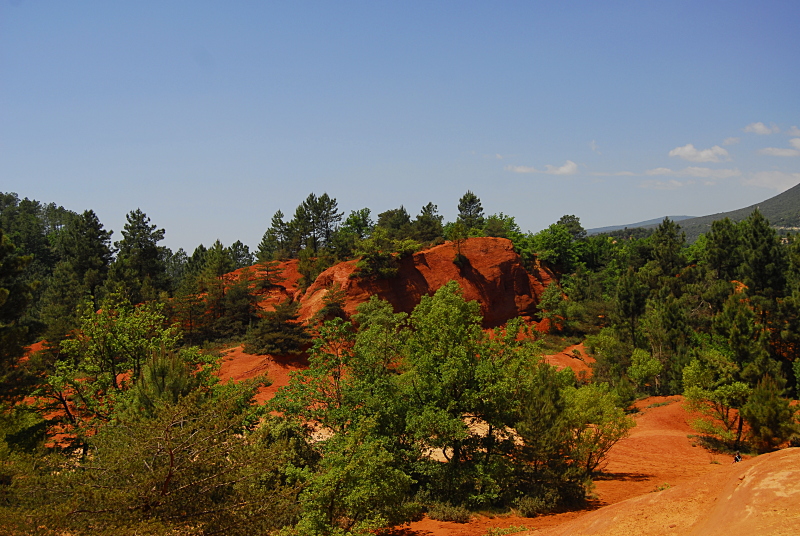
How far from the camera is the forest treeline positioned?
32.7ft

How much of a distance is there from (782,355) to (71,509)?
129 feet

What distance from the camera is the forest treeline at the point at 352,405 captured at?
393 inches

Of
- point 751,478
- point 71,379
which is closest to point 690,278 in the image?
point 751,478

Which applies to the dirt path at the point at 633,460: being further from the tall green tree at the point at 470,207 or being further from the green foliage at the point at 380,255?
the tall green tree at the point at 470,207

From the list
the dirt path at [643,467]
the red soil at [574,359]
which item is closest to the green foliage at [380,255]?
the red soil at [574,359]

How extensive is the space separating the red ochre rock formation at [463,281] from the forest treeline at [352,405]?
119 inches

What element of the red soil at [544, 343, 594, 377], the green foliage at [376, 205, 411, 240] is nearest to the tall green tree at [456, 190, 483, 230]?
the green foliage at [376, 205, 411, 240]

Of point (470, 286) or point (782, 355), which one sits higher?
point (470, 286)

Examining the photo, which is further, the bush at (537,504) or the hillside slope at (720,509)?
the bush at (537,504)

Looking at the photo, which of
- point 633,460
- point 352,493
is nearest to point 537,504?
point 352,493

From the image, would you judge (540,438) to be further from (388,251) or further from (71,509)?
(388,251)

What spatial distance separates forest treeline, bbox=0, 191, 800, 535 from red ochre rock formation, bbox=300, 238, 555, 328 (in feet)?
9.95

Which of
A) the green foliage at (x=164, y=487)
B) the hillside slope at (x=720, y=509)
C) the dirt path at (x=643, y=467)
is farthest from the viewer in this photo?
the dirt path at (x=643, y=467)

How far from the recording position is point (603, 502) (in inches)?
758
